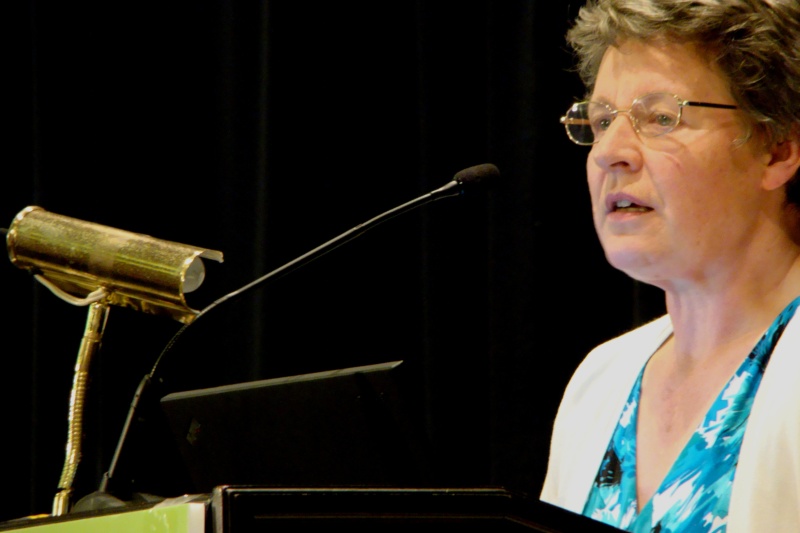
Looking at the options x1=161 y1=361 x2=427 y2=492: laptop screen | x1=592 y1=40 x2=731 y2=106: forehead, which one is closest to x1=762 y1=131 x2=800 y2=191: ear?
x1=592 y1=40 x2=731 y2=106: forehead

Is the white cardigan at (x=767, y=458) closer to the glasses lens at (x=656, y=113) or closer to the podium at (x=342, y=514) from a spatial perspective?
the glasses lens at (x=656, y=113)

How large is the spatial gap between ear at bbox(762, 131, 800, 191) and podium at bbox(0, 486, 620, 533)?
2.74 ft

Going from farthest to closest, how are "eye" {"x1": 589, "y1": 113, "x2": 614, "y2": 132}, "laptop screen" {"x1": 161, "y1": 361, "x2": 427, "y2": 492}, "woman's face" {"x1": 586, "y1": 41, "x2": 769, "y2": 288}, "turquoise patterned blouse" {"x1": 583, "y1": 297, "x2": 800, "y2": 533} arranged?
"eye" {"x1": 589, "y1": 113, "x2": 614, "y2": 132} < "woman's face" {"x1": 586, "y1": 41, "x2": 769, "y2": 288} < "turquoise patterned blouse" {"x1": 583, "y1": 297, "x2": 800, "y2": 533} < "laptop screen" {"x1": 161, "y1": 361, "x2": 427, "y2": 492}

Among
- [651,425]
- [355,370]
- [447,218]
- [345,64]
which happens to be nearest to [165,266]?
[355,370]

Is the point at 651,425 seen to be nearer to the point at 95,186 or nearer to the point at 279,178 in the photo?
the point at 279,178

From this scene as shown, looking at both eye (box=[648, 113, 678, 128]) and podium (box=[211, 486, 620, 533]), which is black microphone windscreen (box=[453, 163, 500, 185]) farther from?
podium (box=[211, 486, 620, 533])

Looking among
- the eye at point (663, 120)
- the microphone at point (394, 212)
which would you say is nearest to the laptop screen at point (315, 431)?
the microphone at point (394, 212)

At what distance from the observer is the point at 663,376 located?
159 cm

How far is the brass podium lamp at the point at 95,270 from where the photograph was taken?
1433mm

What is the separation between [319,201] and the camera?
2.61 metres

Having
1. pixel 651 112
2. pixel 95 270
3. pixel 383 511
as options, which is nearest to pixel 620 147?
pixel 651 112

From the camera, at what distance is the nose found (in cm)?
146

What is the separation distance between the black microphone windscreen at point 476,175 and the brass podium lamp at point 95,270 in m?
0.39

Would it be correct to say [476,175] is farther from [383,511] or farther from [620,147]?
[383,511]
